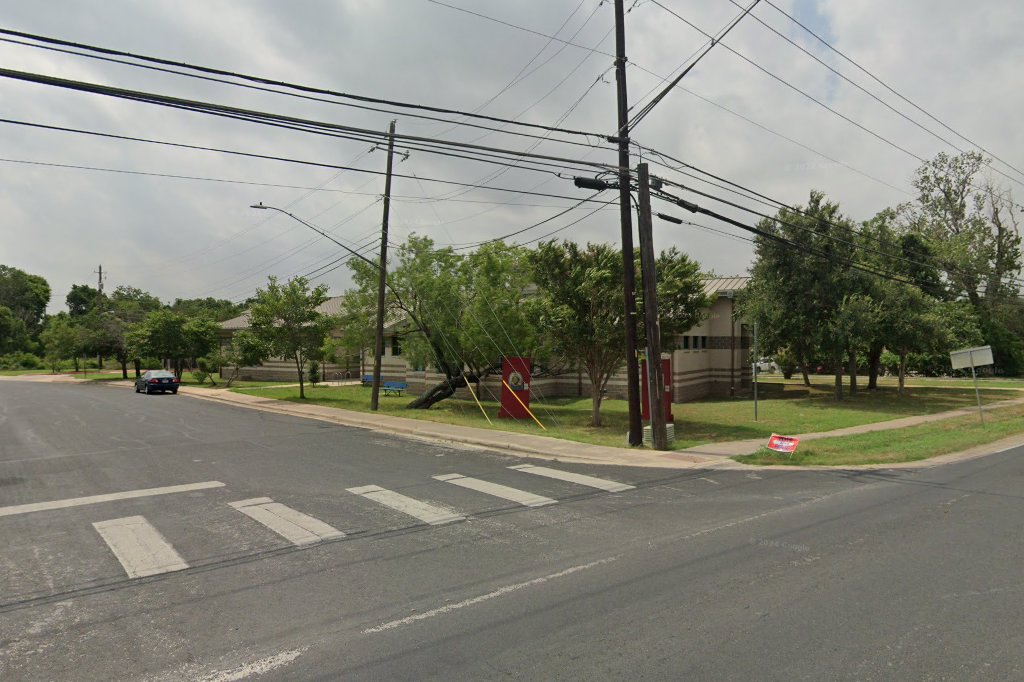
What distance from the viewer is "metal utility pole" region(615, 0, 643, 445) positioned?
1507cm

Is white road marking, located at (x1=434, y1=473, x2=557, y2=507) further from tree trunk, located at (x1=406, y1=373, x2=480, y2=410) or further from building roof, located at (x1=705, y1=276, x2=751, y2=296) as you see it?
building roof, located at (x1=705, y1=276, x2=751, y2=296)

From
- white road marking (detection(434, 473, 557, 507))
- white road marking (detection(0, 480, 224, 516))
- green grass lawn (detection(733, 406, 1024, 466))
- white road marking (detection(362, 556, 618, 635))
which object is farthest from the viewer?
green grass lawn (detection(733, 406, 1024, 466))

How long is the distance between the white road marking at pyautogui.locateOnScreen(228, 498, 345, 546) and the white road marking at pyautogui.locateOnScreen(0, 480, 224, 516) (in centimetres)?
151

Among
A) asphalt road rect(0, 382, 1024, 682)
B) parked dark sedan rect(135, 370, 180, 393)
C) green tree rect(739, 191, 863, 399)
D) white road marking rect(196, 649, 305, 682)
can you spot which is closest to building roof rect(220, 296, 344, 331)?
parked dark sedan rect(135, 370, 180, 393)

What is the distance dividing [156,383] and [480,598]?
3579 cm

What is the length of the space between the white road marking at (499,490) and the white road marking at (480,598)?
282cm

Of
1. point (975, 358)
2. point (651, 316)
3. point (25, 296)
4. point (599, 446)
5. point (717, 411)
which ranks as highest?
point (25, 296)

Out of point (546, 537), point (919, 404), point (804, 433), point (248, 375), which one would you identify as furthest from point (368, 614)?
point (248, 375)

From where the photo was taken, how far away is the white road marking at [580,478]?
1054cm

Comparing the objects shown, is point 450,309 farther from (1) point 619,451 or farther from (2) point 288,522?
(2) point 288,522

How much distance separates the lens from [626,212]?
50.7ft

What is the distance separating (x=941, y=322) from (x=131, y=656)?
3136cm

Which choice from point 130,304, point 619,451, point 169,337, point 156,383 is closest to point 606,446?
point 619,451

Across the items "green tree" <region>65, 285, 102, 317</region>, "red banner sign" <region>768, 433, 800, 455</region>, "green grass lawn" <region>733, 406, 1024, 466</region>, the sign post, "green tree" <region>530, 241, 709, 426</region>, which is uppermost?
"green tree" <region>65, 285, 102, 317</region>
